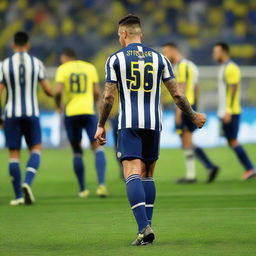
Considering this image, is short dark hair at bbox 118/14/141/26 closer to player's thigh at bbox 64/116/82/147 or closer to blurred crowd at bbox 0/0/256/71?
player's thigh at bbox 64/116/82/147

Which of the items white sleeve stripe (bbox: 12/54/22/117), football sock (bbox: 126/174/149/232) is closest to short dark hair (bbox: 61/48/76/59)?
white sleeve stripe (bbox: 12/54/22/117)

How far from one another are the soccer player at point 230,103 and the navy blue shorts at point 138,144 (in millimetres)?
7040

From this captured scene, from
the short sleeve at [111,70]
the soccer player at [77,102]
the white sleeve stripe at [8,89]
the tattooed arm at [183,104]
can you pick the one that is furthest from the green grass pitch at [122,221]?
the short sleeve at [111,70]

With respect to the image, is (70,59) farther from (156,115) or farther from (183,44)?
(183,44)

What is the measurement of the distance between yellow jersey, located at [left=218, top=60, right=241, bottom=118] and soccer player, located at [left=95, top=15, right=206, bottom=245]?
6987 mm

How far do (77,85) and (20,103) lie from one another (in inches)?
54.1

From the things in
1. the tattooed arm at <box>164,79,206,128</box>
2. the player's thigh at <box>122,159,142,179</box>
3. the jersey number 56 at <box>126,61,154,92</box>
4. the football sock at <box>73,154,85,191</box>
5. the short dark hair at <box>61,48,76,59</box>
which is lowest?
the player's thigh at <box>122,159,142,179</box>

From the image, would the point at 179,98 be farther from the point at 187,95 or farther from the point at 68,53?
the point at 187,95

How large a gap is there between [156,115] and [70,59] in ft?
17.3

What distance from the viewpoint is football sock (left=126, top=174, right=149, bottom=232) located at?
6648mm

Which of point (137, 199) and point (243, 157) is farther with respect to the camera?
point (243, 157)

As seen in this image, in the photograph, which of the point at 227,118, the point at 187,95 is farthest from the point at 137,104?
the point at 227,118

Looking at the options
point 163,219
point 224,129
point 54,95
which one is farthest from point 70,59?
point 163,219

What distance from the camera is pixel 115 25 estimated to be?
28.3m
